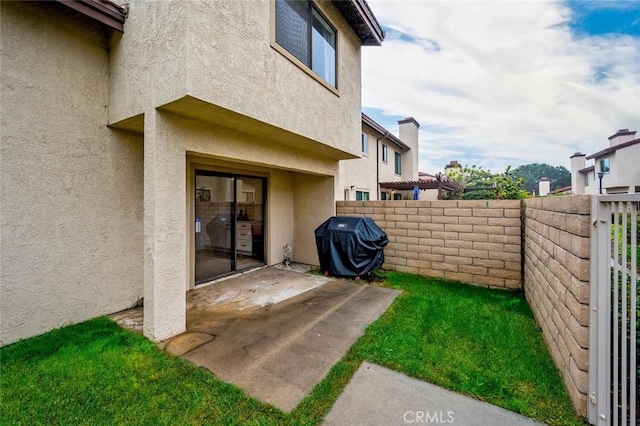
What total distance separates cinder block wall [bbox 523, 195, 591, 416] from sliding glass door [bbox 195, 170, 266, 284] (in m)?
6.66

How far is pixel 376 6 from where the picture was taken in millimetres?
8336

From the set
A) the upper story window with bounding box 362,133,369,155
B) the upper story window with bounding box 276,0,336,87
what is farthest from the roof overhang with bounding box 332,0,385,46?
the upper story window with bounding box 362,133,369,155

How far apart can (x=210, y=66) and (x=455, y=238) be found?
6.60 metres

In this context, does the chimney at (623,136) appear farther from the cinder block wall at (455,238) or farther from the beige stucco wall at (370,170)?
the cinder block wall at (455,238)

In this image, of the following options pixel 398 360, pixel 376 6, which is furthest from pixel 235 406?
pixel 376 6

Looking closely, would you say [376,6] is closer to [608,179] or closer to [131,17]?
[131,17]

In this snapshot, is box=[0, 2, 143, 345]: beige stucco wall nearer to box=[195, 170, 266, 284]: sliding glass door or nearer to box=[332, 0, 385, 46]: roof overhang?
box=[195, 170, 266, 284]: sliding glass door

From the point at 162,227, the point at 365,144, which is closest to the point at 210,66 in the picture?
the point at 162,227

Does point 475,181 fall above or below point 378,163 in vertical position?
below

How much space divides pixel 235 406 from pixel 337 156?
669 cm

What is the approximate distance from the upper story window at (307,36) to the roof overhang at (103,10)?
2.55 meters

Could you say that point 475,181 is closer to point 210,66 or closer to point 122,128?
point 210,66

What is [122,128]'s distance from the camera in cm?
475

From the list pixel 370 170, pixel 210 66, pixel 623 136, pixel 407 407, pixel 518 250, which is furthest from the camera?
pixel 623 136
